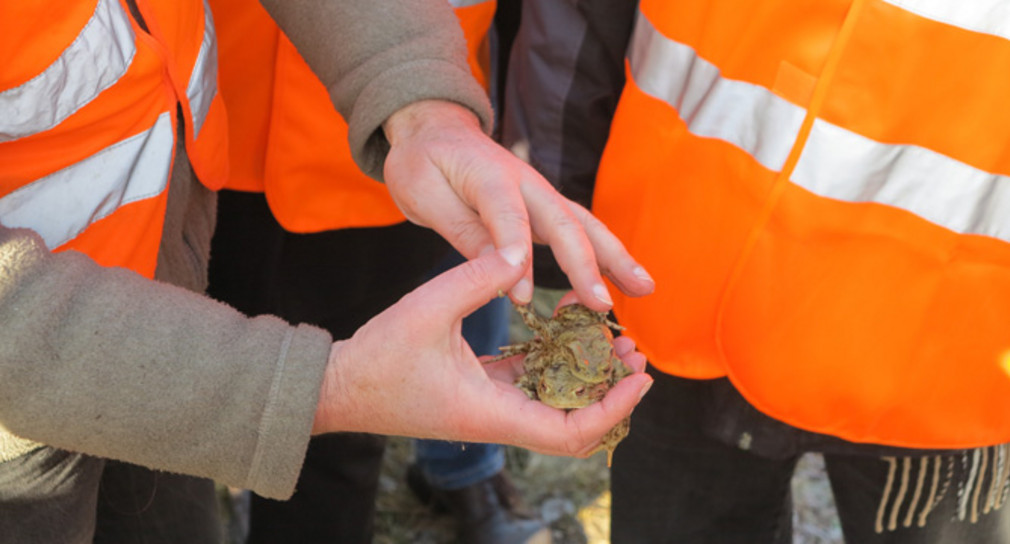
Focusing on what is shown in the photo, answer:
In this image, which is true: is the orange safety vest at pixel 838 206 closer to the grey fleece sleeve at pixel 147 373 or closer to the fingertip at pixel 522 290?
the fingertip at pixel 522 290

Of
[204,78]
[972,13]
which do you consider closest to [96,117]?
[204,78]

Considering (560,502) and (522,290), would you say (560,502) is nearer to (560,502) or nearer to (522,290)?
(560,502)

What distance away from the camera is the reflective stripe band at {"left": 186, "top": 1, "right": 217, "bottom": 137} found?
5.14ft

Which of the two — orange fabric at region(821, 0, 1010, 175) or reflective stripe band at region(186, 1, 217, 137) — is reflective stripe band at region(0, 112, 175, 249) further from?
orange fabric at region(821, 0, 1010, 175)

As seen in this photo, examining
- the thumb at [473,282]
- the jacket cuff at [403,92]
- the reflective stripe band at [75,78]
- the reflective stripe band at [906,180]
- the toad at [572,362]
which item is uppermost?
the reflective stripe band at [75,78]

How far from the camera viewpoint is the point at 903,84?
1327mm

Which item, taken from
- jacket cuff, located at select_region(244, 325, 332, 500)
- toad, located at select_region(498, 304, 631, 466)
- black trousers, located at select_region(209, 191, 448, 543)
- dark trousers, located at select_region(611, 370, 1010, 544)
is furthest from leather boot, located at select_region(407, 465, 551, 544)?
jacket cuff, located at select_region(244, 325, 332, 500)

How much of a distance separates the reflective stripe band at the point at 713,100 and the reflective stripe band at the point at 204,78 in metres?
0.79

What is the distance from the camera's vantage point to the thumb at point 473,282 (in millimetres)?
1246

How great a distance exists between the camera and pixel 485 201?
147cm

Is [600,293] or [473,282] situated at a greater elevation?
[473,282]

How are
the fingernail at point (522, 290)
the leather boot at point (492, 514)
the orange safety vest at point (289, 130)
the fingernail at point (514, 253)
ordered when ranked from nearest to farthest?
the fingernail at point (514, 253) → the fingernail at point (522, 290) → the orange safety vest at point (289, 130) → the leather boot at point (492, 514)

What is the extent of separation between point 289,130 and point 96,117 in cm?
68

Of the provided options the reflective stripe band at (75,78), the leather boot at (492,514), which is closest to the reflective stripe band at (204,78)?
the reflective stripe band at (75,78)
